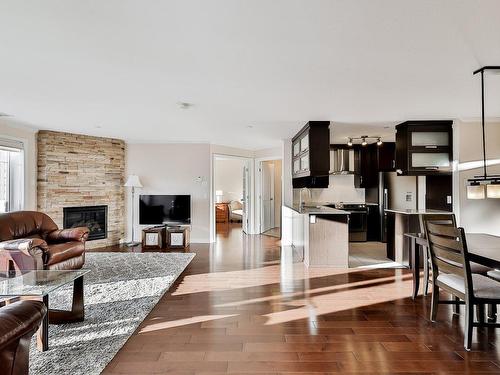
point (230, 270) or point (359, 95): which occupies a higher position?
point (359, 95)

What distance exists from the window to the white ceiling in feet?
4.16

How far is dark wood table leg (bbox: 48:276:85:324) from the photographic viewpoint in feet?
9.39

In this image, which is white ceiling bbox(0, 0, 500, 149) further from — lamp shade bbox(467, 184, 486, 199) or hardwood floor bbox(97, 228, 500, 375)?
hardwood floor bbox(97, 228, 500, 375)

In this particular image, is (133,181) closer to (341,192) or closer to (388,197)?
(341,192)

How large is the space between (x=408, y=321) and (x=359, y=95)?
2.43 metres

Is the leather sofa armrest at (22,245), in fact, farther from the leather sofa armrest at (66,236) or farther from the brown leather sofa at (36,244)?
the leather sofa armrest at (66,236)

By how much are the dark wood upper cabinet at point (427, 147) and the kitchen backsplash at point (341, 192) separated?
8.44ft

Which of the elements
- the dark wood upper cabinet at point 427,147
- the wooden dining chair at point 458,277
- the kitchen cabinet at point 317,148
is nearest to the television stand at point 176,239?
the kitchen cabinet at point 317,148

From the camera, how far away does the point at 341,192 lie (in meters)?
7.71

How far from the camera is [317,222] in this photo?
494 centimetres

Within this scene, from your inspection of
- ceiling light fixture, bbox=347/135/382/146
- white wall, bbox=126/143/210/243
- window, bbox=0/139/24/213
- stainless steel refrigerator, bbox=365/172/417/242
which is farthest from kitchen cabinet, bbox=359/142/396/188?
window, bbox=0/139/24/213

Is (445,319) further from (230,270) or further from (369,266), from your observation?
(230,270)

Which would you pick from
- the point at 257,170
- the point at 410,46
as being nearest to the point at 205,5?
the point at 410,46

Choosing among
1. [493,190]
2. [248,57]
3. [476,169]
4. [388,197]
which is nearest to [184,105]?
[248,57]
